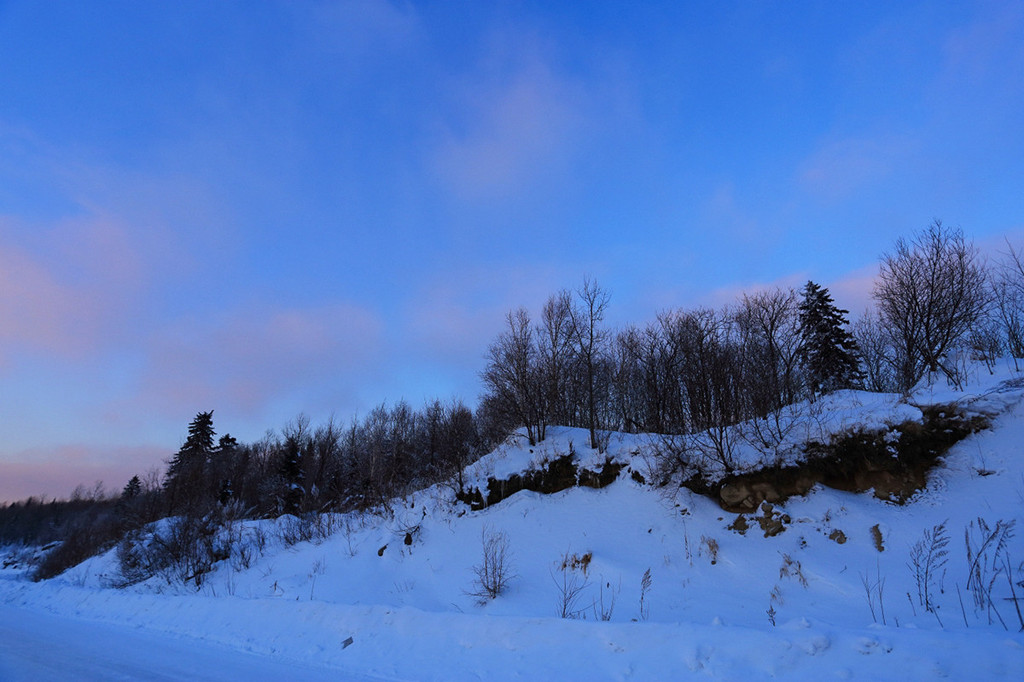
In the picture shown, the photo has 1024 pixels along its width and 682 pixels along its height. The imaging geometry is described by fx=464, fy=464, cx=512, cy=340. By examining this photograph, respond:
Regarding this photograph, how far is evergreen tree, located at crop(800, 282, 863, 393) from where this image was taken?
26281mm

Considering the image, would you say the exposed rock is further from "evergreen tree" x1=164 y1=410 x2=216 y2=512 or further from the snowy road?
"evergreen tree" x1=164 y1=410 x2=216 y2=512

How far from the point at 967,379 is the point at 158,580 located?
2946cm

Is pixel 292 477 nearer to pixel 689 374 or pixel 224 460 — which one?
pixel 224 460

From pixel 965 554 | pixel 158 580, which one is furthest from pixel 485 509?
pixel 158 580

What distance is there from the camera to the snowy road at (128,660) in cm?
688

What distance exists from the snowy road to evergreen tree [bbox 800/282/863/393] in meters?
27.2

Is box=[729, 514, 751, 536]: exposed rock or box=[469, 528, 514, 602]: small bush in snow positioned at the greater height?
box=[729, 514, 751, 536]: exposed rock

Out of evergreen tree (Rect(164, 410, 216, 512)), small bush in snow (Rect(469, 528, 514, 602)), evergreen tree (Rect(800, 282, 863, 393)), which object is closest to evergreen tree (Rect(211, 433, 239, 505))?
evergreen tree (Rect(164, 410, 216, 512))

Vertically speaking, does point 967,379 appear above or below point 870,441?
above

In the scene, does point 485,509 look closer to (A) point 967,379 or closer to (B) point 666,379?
(B) point 666,379

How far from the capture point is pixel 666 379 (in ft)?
63.0

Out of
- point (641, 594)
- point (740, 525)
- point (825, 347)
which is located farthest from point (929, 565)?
point (825, 347)

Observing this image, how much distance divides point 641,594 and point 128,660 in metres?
9.64

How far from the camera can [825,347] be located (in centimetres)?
2697
